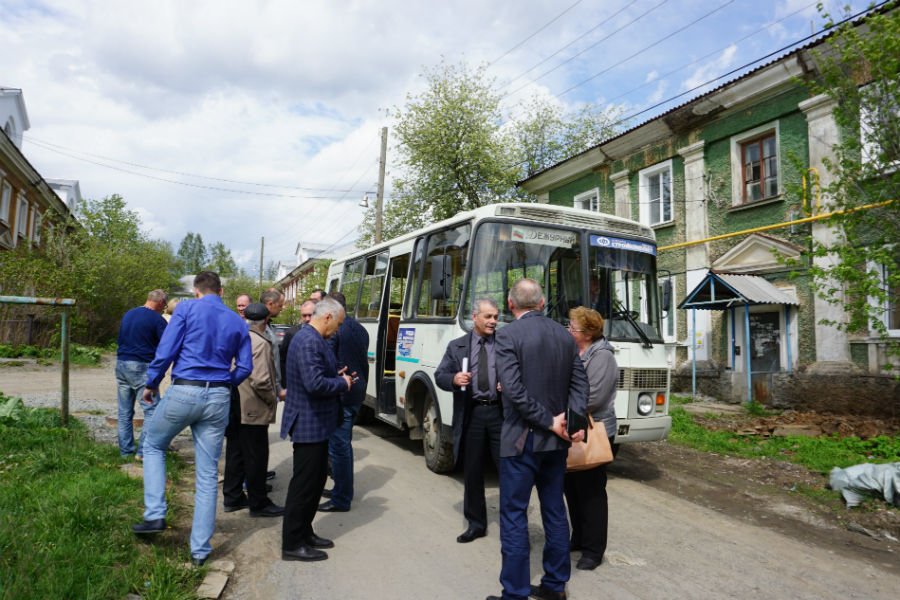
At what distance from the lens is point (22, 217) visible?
28891mm

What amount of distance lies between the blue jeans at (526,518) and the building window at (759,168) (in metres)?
12.3

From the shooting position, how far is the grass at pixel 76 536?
333 centimetres

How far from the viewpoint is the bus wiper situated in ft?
22.1

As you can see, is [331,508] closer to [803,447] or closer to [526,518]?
[526,518]

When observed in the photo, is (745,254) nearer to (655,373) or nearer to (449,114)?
(655,373)

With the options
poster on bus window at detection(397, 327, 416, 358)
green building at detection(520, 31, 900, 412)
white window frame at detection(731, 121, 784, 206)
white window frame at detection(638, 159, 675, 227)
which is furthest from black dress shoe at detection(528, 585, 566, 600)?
white window frame at detection(638, 159, 675, 227)

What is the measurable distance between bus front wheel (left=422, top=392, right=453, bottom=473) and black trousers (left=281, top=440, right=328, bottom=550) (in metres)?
2.55

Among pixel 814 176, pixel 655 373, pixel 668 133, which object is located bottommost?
pixel 655 373

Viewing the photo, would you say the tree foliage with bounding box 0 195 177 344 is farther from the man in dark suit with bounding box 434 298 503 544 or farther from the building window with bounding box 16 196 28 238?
the man in dark suit with bounding box 434 298 503 544

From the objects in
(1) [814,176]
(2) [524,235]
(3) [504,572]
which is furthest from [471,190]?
(3) [504,572]

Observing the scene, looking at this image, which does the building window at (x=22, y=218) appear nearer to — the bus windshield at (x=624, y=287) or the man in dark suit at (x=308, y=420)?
the bus windshield at (x=624, y=287)

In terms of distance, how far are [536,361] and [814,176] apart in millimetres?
7087

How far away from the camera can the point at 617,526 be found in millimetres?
5336

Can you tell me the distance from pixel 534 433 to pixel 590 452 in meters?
0.76
